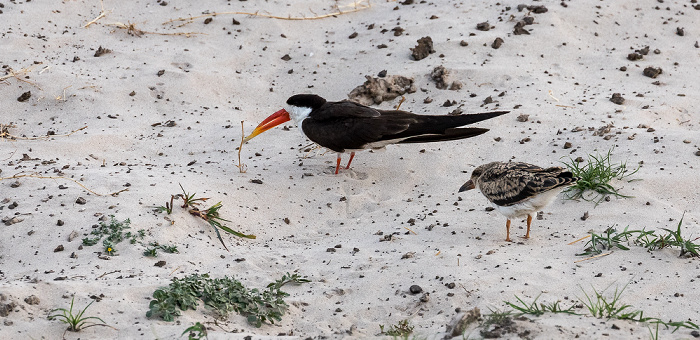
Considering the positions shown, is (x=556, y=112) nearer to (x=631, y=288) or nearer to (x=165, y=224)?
(x=631, y=288)

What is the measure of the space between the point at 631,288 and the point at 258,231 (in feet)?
8.90

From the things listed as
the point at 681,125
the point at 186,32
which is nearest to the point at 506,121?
the point at 681,125

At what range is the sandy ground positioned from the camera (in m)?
4.25

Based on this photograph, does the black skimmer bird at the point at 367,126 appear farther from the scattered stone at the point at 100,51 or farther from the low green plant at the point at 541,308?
the scattered stone at the point at 100,51

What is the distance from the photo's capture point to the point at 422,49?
8094 mm

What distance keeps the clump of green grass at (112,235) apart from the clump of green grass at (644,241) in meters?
2.98

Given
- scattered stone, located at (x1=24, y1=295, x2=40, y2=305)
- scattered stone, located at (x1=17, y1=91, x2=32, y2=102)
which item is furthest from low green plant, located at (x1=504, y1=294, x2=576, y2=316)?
scattered stone, located at (x1=17, y1=91, x2=32, y2=102)

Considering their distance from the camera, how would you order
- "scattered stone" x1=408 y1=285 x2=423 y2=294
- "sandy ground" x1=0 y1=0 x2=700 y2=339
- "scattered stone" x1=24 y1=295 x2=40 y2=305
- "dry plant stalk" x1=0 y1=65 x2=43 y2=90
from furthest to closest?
"dry plant stalk" x1=0 y1=65 x2=43 y2=90
"scattered stone" x1=408 y1=285 x2=423 y2=294
"sandy ground" x1=0 y1=0 x2=700 y2=339
"scattered stone" x1=24 y1=295 x2=40 y2=305

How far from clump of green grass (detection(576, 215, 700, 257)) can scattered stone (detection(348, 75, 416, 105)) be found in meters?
3.28

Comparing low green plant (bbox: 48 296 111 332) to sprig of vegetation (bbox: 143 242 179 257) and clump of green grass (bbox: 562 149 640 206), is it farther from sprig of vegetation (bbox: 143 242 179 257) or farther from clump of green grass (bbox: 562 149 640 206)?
clump of green grass (bbox: 562 149 640 206)

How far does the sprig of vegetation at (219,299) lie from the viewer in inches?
155

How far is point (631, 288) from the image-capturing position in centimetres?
424

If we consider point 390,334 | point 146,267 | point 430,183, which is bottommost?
point 430,183

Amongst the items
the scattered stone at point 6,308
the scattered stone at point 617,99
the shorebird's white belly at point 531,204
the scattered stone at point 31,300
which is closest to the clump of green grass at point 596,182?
the shorebird's white belly at point 531,204
